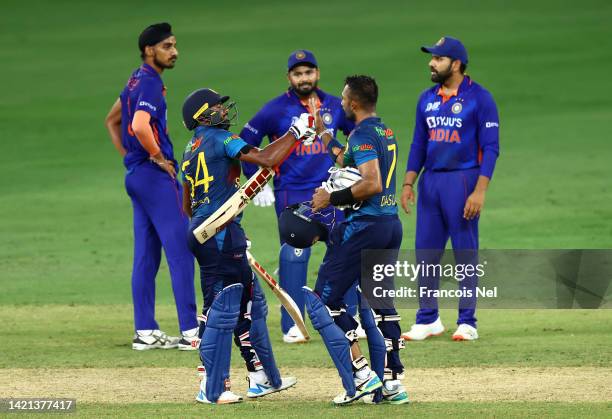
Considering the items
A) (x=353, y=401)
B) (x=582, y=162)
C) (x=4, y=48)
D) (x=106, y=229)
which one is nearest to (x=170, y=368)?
(x=353, y=401)

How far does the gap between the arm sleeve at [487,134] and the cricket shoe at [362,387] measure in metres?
3.00

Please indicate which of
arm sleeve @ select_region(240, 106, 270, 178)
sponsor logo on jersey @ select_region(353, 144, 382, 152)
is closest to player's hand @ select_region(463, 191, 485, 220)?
arm sleeve @ select_region(240, 106, 270, 178)

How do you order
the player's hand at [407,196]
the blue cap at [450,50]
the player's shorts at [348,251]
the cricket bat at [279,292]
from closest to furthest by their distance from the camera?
1. the player's shorts at [348,251]
2. the cricket bat at [279,292]
3. the blue cap at [450,50]
4. the player's hand at [407,196]

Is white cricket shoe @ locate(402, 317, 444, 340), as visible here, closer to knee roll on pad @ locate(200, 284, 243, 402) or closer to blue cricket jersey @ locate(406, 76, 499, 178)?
blue cricket jersey @ locate(406, 76, 499, 178)

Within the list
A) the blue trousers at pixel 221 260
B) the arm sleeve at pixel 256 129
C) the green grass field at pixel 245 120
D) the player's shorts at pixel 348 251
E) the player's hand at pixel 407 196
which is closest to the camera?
the player's shorts at pixel 348 251

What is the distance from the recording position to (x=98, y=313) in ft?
42.8

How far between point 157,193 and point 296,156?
3.97 ft

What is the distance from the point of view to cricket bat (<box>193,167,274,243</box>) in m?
9.09

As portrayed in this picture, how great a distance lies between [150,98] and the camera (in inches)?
443

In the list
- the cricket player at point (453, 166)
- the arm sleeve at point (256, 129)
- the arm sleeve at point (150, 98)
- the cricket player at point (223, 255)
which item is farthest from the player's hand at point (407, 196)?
the cricket player at point (223, 255)

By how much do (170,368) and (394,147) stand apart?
269 centimetres

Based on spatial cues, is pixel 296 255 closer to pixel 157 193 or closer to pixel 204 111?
pixel 157 193

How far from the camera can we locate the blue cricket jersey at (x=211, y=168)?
29.9 feet

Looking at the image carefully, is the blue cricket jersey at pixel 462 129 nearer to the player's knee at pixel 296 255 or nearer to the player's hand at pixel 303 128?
the player's knee at pixel 296 255
